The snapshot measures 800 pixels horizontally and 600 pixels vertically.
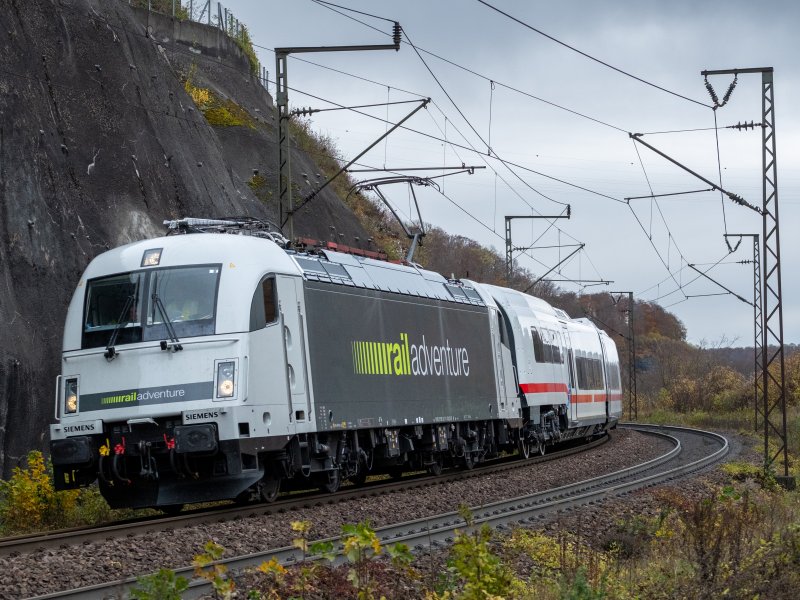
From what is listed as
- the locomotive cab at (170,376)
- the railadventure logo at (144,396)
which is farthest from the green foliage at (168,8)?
the railadventure logo at (144,396)

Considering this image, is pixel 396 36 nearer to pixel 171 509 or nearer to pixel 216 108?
pixel 171 509

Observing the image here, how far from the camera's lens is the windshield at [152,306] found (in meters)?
14.8

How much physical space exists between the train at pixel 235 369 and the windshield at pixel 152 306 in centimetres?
2

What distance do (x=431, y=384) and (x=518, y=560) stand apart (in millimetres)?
9773

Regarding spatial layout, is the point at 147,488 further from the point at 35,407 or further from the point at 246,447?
the point at 35,407

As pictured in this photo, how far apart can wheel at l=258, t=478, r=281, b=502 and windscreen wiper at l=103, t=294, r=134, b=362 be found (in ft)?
9.35

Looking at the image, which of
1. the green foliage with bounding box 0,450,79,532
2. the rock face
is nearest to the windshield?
the green foliage with bounding box 0,450,79,532

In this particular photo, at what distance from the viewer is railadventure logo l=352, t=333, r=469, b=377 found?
18672 mm

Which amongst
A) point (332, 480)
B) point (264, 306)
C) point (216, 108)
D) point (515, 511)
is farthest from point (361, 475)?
point (216, 108)

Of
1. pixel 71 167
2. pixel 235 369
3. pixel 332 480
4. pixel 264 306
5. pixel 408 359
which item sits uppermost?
pixel 71 167

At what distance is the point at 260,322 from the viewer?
49.9 feet

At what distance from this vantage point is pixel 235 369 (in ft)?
47.4

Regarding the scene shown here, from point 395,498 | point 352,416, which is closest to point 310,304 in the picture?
point 352,416

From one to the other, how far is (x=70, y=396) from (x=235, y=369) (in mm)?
2393
